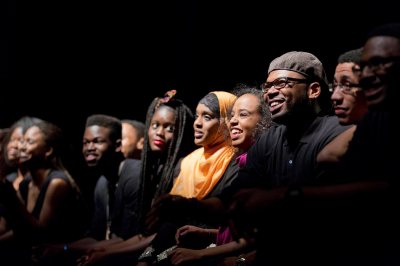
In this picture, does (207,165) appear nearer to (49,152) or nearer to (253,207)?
(253,207)

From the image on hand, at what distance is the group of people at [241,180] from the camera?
8.07 ft

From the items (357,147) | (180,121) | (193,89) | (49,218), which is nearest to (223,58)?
(193,89)

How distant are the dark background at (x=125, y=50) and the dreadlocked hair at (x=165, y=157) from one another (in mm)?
291

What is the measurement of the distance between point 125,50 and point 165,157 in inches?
75.9

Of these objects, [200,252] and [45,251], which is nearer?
[200,252]

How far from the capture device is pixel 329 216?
2520 mm

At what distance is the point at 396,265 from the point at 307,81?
55.3 inches

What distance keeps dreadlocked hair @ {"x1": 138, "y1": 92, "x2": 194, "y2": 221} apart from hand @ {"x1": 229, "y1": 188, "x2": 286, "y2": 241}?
2245mm

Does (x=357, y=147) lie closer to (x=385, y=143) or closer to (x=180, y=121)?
(x=385, y=143)

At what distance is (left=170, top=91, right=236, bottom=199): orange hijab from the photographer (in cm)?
422

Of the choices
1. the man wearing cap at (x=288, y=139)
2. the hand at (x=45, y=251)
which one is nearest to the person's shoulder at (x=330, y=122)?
the man wearing cap at (x=288, y=139)

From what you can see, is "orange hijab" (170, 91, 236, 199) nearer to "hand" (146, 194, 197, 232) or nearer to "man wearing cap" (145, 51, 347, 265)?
"man wearing cap" (145, 51, 347, 265)

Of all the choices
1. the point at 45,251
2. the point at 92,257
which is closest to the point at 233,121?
the point at 92,257

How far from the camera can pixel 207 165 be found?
171 inches
